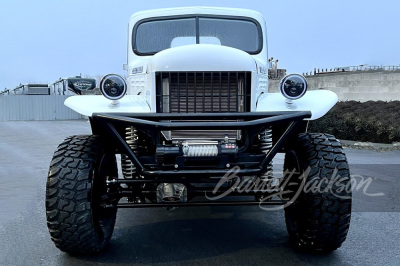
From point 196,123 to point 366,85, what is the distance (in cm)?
1768

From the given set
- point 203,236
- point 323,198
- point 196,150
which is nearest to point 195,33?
point 196,150

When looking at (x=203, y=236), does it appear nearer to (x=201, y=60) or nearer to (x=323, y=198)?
(x=323, y=198)

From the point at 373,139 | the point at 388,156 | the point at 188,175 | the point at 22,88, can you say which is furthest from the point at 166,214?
the point at 22,88

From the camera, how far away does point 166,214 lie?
5207 millimetres

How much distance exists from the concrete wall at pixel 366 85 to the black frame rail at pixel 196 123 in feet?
49.4

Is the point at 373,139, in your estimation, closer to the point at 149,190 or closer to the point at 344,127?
the point at 344,127

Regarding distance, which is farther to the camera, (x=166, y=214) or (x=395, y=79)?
(x=395, y=79)

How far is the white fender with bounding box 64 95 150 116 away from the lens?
380 cm

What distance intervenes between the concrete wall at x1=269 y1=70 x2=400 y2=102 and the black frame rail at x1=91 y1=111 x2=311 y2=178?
15.1 meters

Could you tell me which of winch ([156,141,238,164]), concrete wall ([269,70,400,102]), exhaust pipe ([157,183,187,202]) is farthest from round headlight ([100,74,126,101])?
concrete wall ([269,70,400,102])

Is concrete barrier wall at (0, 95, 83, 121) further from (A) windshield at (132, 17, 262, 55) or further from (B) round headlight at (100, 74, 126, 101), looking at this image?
(B) round headlight at (100, 74, 126, 101)

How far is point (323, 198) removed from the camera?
12.0ft

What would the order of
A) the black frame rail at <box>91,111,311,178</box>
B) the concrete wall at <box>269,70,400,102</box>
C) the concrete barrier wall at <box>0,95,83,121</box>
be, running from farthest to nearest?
the concrete barrier wall at <box>0,95,83,121</box>
the concrete wall at <box>269,70,400,102</box>
the black frame rail at <box>91,111,311,178</box>

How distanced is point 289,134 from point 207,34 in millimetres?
2148
